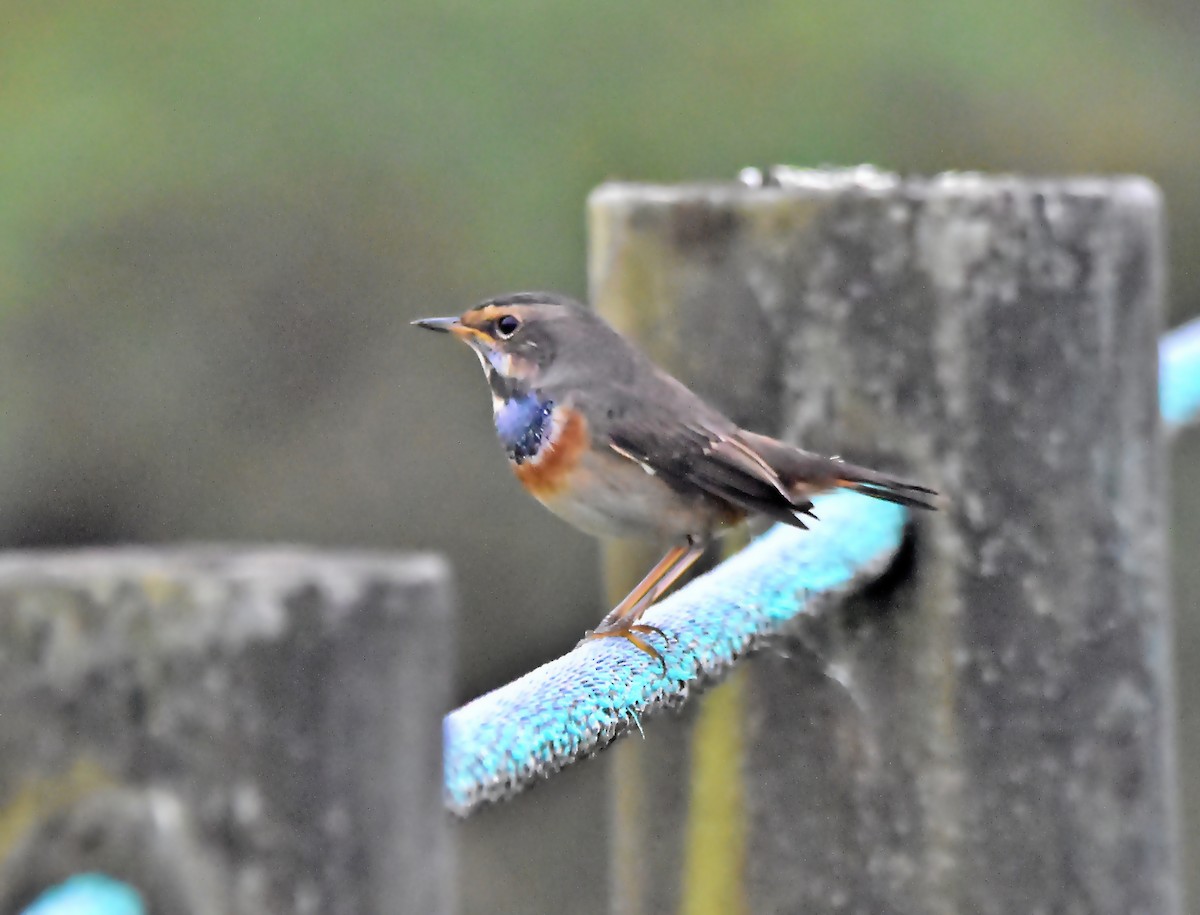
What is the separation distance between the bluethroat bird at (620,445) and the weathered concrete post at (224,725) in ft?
4.18

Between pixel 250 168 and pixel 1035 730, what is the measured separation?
3534mm

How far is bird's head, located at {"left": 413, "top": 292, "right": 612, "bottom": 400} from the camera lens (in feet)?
8.57

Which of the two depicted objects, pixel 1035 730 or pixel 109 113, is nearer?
pixel 1035 730

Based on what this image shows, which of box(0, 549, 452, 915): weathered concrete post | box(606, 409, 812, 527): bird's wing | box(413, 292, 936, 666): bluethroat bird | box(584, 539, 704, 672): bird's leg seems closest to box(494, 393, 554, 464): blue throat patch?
box(413, 292, 936, 666): bluethroat bird

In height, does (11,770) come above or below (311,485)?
above

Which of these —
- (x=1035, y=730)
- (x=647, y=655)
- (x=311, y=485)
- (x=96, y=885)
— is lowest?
(x=311, y=485)

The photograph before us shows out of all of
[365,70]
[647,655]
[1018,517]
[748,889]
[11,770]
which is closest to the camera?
[11,770]

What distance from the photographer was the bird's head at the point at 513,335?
2.61m

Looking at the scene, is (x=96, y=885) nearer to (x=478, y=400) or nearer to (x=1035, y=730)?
(x=1035, y=730)

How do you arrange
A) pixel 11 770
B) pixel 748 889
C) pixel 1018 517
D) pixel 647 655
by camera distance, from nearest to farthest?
pixel 11 770, pixel 647 655, pixel 1018 517, pixel 748 889

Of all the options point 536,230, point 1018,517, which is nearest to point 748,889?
point 1018,517

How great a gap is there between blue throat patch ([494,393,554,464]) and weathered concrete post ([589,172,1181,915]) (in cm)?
54

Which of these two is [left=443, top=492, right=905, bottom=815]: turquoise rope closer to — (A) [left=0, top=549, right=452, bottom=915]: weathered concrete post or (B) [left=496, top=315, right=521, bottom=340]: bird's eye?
(A) [left=0, top=549, right=452, bottom=915]: weathered concrete post

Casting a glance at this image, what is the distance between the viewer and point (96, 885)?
2.45 feet
